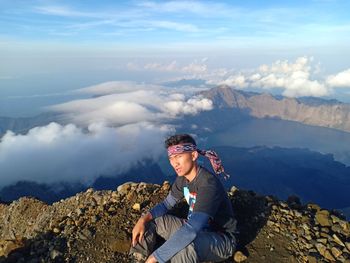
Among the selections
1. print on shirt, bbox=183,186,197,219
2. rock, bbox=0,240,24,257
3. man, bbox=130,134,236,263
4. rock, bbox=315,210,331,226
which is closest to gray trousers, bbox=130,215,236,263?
man, bbox=130,134,236,263

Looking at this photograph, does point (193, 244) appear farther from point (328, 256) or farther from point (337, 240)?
point (337, 240)

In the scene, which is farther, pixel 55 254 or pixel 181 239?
pixel 55 254

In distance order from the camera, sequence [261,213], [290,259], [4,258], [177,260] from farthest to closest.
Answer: [261,213] < [4,258] < [290,259] < [177,260]

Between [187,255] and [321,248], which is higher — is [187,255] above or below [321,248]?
above

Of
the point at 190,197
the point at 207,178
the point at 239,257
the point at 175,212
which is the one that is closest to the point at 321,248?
the point at 239,257

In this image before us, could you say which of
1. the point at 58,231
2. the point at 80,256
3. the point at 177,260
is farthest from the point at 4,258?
the point at 177,260

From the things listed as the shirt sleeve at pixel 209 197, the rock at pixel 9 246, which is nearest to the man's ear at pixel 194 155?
the shirt sleeve at pixel 209 197

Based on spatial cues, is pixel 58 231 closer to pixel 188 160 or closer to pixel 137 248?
pixel 137 248
